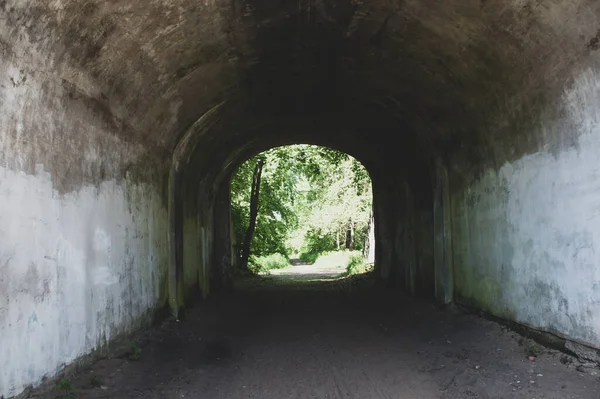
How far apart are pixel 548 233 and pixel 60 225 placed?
5.20 metres

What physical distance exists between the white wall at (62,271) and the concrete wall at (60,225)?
10mm

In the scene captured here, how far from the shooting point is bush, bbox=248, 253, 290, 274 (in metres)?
23.4

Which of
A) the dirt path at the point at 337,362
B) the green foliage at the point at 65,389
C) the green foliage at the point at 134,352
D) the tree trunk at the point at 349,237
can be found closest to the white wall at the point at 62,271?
the green foliage at the point at 65,389

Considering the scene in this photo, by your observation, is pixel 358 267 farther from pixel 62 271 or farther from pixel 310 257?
pixel 310 257

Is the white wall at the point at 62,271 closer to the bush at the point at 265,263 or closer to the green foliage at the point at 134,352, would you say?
the green foliage at the point at 134,352

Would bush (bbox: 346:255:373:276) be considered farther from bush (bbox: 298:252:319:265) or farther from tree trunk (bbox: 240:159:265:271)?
bush (bbox: 298:252:319:265)

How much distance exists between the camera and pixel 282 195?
27.8 metres

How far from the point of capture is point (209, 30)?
6637 mm

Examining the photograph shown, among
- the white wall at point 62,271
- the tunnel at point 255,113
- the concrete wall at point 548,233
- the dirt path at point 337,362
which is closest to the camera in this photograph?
the white wall at point 62,271

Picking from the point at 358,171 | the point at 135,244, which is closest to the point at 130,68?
the point at 135,244

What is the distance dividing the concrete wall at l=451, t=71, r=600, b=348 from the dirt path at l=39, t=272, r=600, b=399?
50 centimetres

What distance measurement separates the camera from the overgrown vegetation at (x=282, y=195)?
22.3 meters

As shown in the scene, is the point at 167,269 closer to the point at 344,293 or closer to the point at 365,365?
the point at 365,365

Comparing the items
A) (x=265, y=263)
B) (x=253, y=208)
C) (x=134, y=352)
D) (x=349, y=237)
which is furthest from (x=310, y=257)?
(x=134, y=352)
